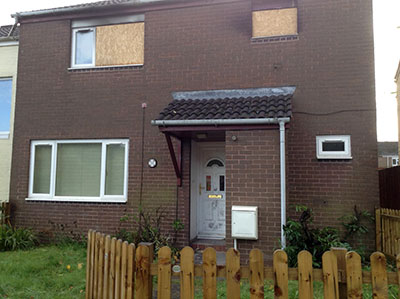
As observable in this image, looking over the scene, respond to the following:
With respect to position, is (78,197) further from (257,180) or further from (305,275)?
(305,275)

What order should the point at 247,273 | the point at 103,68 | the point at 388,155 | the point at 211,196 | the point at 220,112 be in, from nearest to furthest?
the point at 247,273 → the point at 220,112 → the point at 211,196 → the point at 103,68 → the point at 388,155

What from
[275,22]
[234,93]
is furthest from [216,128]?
[275,22]

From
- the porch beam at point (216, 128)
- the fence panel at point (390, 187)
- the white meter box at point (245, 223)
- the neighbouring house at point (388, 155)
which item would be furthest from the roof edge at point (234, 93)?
the neighbouring house at point (388, 155)

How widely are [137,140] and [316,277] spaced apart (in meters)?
5.82

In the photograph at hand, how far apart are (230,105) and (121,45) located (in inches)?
140

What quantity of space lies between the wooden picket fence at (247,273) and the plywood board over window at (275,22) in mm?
5998

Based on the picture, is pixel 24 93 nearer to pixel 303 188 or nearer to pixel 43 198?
pixel 43 198

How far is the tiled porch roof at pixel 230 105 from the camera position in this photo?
6.21m

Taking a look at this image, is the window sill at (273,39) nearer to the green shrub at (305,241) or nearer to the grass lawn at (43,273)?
the green shrub at (305,241)

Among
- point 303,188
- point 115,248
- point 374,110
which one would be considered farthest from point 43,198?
point 374,110

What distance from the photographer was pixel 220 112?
6.46 metres

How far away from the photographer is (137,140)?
25.6 ft

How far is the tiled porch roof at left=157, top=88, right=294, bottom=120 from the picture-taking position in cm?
621

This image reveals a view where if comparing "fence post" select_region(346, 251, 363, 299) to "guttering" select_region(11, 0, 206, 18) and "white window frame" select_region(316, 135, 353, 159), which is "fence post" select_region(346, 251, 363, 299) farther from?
"guttering" select_region(11, 0, 206, 18)
